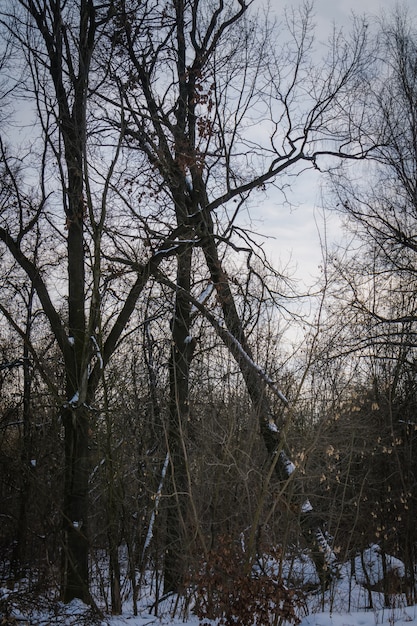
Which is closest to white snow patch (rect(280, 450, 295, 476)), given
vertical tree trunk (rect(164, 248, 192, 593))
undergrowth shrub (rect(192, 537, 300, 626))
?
vertical tree trunk (rect(164, 248, 192, 593))

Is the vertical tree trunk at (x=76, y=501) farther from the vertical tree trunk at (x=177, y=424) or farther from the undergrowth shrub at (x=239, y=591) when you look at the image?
the undergrowth shrub at (x=239, y=591)

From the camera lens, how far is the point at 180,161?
35.9 ft

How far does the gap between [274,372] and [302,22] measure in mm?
6475

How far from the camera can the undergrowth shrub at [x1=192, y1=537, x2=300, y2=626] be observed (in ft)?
20.6

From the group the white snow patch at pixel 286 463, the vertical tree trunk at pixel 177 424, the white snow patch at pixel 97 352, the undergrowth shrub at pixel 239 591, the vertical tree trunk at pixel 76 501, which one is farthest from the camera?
the vertical tree trunk at pixel 177 424

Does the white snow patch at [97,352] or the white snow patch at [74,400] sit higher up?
the white snow patch at [97,352]

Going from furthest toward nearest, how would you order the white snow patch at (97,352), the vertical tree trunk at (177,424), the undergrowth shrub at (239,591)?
the vertical tree trunk at (177,424)
the white snow patch at (97,352)
the undergrowth shrub at (239,591)

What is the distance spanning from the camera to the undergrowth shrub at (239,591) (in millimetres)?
6293

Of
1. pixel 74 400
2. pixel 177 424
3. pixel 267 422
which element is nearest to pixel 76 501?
pixel 74 400

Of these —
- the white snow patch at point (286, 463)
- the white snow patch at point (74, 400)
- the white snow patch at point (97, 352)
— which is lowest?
the white snow patch at point (286, 463)

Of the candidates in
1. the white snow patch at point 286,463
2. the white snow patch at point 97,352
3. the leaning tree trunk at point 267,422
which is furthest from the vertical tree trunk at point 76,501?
the white snow patch at point 286,463

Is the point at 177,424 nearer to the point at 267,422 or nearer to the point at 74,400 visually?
the point at 267,422

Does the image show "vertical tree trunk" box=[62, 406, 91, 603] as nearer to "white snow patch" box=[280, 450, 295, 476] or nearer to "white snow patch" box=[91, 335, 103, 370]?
"white snow patch" box=[91, 335, 103, 370]

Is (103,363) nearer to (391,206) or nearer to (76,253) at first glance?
(76,253)
